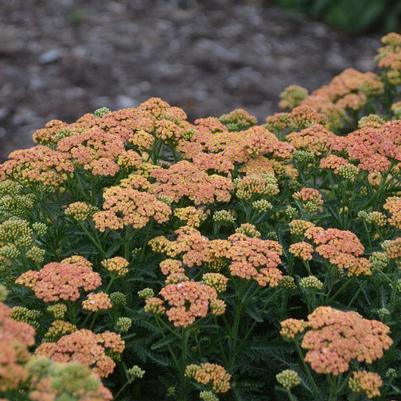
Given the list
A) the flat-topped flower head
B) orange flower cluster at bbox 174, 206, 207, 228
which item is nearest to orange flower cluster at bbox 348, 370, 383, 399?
orange flower cluster at bbox 174, 206, 207, 228

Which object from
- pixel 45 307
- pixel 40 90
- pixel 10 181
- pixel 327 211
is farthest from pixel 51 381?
pixel 40 90

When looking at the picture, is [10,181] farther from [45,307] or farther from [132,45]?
[132,45]

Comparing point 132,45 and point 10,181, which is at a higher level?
point 10,181

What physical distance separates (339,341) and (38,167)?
1.66 metres

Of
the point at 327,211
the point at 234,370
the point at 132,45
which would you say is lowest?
the point at 132,45

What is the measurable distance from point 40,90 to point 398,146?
19.3 feet

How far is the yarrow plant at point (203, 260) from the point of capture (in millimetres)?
3029

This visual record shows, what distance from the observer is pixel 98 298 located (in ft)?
10.2

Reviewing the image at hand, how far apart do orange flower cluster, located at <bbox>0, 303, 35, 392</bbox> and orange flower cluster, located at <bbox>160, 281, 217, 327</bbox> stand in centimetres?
59

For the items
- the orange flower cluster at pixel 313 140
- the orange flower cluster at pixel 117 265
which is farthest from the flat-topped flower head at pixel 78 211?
the orange flower cluster at pixel 313 140

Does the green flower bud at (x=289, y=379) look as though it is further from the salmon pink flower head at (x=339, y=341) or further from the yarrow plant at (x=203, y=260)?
the salmon pink flower head at (x=339, y=341)

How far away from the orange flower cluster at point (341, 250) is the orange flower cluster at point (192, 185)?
48cm

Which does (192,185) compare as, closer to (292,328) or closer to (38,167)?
(38,167)

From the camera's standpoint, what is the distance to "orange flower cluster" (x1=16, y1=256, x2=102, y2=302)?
304 centimetres
